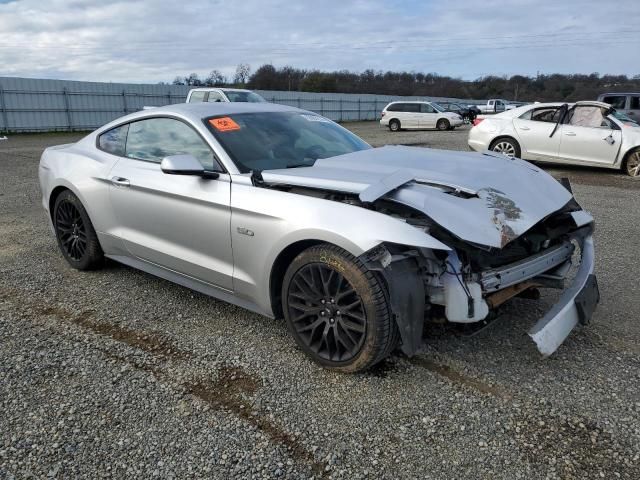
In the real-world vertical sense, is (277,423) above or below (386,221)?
below

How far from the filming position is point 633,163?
10.5 meters

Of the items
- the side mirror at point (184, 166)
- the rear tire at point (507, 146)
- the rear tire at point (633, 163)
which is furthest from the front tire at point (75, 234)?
the rear tire at point (633, 163)

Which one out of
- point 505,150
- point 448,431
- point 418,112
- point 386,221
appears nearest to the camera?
point 448,431

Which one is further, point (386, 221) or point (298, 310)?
point (298, 310)

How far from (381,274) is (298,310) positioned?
0.61m

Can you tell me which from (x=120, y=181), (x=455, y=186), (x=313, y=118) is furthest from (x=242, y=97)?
(x=455, y=186)

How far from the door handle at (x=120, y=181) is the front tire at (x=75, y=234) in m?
0.55

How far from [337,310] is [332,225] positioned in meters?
0.49

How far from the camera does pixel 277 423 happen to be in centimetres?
261

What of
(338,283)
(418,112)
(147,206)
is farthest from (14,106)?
(338,283)

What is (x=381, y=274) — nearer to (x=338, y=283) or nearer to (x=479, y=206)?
(x=338, y=283)

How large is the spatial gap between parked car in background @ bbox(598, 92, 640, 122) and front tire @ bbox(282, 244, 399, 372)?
15.6 metres

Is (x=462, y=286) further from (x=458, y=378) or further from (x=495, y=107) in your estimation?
(x=495, y=107)

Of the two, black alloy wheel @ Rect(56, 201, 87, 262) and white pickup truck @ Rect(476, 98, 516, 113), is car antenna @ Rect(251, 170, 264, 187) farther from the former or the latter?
white pickup truck @ Rect(476, 98, 516, 113)
